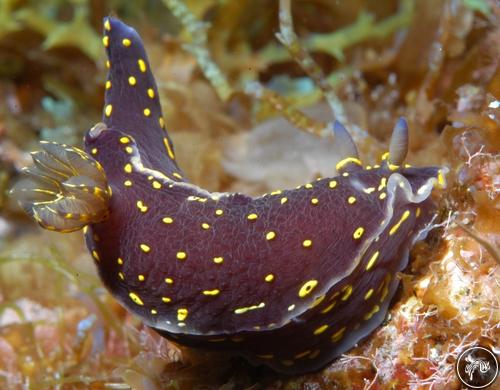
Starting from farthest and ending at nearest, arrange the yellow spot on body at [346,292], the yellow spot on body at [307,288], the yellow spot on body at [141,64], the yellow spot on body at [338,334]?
the yellow spot on body at [141,64]
the yellow spot on body at [338,334]
the yellow spot on body at [346,292]
the yellow spot on body at [307,288]

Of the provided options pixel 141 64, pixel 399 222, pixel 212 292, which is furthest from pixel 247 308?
pixel 141 64

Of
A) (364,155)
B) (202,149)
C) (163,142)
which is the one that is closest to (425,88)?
(364,155)

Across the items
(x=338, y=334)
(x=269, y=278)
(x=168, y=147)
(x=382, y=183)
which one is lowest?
(x=338, y=334)

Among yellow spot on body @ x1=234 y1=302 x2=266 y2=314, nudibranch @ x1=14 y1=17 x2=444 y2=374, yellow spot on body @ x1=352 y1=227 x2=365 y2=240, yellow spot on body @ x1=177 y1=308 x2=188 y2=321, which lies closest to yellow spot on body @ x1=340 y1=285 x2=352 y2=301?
nudibranch @ x1=14 y1=17 x2=444 y2=374

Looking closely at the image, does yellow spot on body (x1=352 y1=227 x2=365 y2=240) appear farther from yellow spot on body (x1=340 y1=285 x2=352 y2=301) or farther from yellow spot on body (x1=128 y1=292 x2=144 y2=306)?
yellow spot on body (x1=128 y1=292 x2=144 y2=306)

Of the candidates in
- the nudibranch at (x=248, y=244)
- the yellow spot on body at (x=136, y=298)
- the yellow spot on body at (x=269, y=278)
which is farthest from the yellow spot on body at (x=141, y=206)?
the yellow spot on body at (x=269, y=278)

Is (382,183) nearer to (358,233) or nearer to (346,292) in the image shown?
(358,233)

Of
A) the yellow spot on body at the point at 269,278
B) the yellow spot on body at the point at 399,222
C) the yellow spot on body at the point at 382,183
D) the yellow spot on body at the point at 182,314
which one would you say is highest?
the yellow spot on body at the point at 382,183

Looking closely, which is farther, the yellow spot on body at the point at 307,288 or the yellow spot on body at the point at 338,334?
the yellow spot on body at the point at 338,334

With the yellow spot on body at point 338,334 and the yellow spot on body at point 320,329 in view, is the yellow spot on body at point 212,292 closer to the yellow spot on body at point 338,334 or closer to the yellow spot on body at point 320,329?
the yellow spot on body at point 320,329
